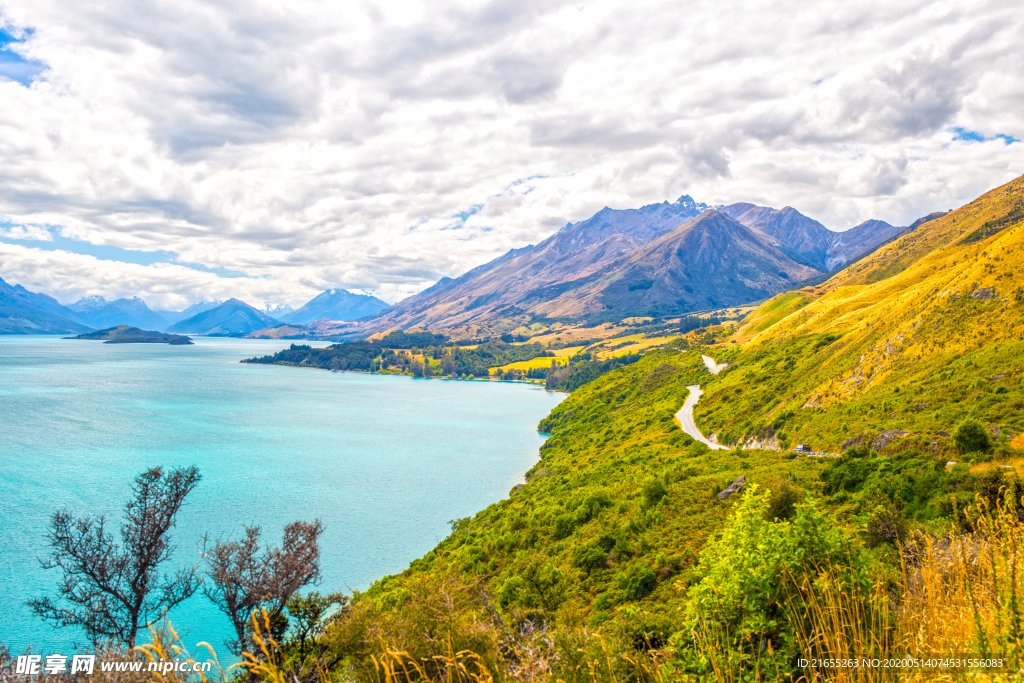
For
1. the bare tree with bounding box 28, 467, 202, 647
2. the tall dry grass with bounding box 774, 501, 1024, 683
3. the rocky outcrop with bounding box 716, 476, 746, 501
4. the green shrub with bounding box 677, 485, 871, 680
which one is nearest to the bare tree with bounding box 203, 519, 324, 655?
the bare tree with bounding box 28, 467, 202, 647

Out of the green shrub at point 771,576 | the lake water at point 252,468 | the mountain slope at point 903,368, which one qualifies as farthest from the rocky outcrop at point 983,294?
the lake water at point 252,468

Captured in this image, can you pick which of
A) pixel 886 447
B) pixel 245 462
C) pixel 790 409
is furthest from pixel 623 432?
pixel 245 462

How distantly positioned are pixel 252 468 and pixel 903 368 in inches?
3282

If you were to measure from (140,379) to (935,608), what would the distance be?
235 metres

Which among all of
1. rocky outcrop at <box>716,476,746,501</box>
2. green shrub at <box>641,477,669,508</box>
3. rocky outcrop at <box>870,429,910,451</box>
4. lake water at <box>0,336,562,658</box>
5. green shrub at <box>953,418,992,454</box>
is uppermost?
green shrub at <box>953,418,992,454</box>

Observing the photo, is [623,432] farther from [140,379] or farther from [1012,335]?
[140,379]

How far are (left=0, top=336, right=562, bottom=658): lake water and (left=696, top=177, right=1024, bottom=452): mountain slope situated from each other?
3622 cm

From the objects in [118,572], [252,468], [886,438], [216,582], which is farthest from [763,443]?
[252,468]

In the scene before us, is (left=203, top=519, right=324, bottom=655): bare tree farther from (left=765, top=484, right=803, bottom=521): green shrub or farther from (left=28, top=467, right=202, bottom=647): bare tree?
(left=765, top=484, right=803, bottom=521): green shrub

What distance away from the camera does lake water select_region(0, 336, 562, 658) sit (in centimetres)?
4178

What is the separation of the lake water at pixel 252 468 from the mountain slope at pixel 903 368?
3622 centimetres

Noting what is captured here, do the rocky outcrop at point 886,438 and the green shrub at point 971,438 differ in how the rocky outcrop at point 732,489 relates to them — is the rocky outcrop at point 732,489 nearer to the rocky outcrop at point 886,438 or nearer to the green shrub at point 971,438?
the rocky outcrop at point 886,438

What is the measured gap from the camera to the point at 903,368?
1623 inches

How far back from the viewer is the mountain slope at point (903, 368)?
31641 millimetres
